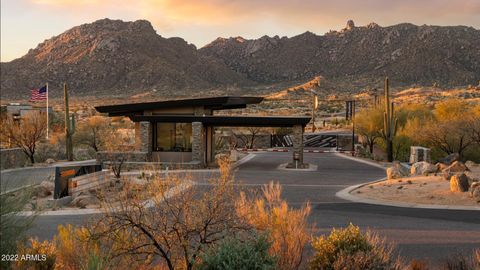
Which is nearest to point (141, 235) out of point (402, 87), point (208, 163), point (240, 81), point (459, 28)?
point (208, 163)

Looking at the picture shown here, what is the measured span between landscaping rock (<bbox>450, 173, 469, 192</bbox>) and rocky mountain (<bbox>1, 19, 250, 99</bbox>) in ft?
320

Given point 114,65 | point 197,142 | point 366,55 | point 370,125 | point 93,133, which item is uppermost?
point 366,55

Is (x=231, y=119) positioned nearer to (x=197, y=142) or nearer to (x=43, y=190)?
(x=197, y=142)

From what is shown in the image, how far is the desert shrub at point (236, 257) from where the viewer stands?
313 inches

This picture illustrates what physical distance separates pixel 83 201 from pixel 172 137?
15.2 metres

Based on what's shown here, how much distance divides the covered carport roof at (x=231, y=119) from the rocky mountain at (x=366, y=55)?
294ft

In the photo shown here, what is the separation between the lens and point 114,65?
→ 126125 millimetres

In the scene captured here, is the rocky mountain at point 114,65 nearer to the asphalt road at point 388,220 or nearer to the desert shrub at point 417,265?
the asphalt road at point 388,220

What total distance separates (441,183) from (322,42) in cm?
13282

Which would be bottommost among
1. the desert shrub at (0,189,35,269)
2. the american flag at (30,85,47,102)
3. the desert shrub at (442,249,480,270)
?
the desert shrub at (442,249,480,270)

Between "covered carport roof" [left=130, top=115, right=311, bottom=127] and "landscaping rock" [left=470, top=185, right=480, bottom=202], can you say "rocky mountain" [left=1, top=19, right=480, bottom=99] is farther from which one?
"landscaping rock" [left=470, top=185, right=480, bottom=202]

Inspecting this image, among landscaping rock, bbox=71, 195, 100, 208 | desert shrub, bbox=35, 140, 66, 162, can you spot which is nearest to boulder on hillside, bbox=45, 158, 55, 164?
desert shrub, bbox=35, 140, 66, 162

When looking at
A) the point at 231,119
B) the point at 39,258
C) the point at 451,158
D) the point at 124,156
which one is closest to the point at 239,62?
the point at 231,119

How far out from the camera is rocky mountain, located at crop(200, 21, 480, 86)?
11875 centimetres
